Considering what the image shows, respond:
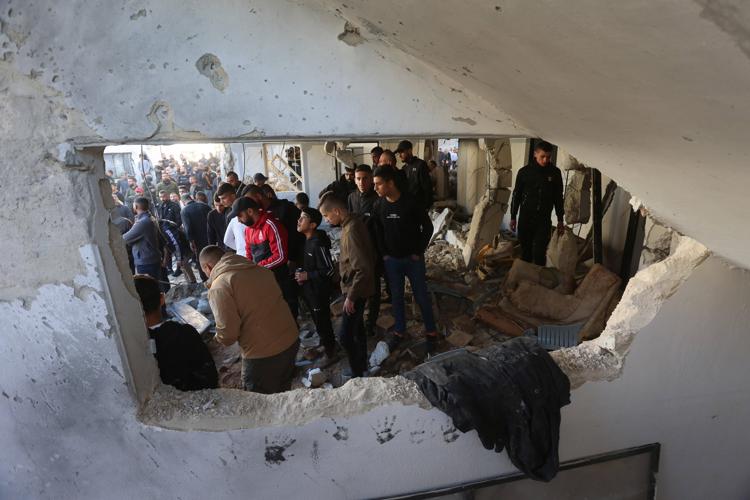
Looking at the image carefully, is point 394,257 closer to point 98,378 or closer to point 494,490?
point 494,490

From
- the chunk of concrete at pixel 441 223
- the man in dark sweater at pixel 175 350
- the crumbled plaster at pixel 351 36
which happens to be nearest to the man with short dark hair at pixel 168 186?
the chunk of concrete at pixel 441 223

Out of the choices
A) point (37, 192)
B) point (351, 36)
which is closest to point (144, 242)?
point (37, 192)

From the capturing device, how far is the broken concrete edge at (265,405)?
1954 millimetres

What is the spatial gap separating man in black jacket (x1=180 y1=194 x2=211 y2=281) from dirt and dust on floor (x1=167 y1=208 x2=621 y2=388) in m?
0.68

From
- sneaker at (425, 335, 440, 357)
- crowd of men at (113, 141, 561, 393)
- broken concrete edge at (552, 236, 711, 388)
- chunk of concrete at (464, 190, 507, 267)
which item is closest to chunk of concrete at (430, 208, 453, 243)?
chunk of concrete at (464, 190, 507, 267)

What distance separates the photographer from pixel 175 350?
2246 mm

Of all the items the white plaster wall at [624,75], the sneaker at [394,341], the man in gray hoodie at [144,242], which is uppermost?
the white plaster wall at [624,75]

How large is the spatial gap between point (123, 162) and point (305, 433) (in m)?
20.0

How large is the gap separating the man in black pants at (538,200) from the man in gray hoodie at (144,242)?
441 centimetres

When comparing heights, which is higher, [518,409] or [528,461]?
[518,409]

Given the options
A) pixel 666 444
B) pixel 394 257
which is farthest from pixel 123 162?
pixel 666 444

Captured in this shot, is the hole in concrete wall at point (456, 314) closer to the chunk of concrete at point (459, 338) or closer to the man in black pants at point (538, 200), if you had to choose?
the chunk of concrete at point (459, 338)

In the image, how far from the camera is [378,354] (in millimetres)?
4277

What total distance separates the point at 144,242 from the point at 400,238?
324 cm
